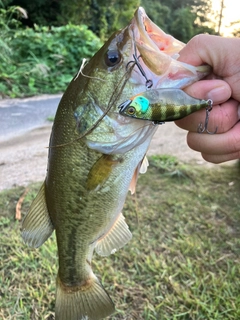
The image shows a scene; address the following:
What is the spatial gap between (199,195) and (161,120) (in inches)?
84.4

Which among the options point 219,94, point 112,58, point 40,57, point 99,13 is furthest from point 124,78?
point 99,13

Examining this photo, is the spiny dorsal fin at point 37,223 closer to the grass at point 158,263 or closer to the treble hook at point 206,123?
the treble hook at point 206,123

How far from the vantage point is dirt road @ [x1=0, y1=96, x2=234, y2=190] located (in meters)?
3.36

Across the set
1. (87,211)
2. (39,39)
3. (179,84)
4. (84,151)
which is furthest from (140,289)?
(39,39)

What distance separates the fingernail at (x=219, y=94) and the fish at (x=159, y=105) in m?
0.10

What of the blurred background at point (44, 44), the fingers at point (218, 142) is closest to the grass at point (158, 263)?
the fingers at point (218, 142)

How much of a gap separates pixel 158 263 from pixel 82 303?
0.86 m

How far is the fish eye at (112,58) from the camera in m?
1.14

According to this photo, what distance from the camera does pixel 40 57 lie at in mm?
8391

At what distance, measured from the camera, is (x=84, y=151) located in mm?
1213

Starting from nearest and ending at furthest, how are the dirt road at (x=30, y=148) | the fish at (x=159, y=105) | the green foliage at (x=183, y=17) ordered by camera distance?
the fish at (x=159, y=105) < the dirt road at (x=30, y=148) < the green foliage at (x=183, y=17)

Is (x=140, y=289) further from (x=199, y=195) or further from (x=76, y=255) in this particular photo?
(x=199, y=195)

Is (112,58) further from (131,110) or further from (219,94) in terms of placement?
(219,94)

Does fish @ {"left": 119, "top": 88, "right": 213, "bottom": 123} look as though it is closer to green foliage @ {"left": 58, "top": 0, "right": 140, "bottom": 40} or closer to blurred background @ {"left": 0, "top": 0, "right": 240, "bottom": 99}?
blurred background @ {"left": 0, "top": 0, "right": 240, "bottom": 99}
